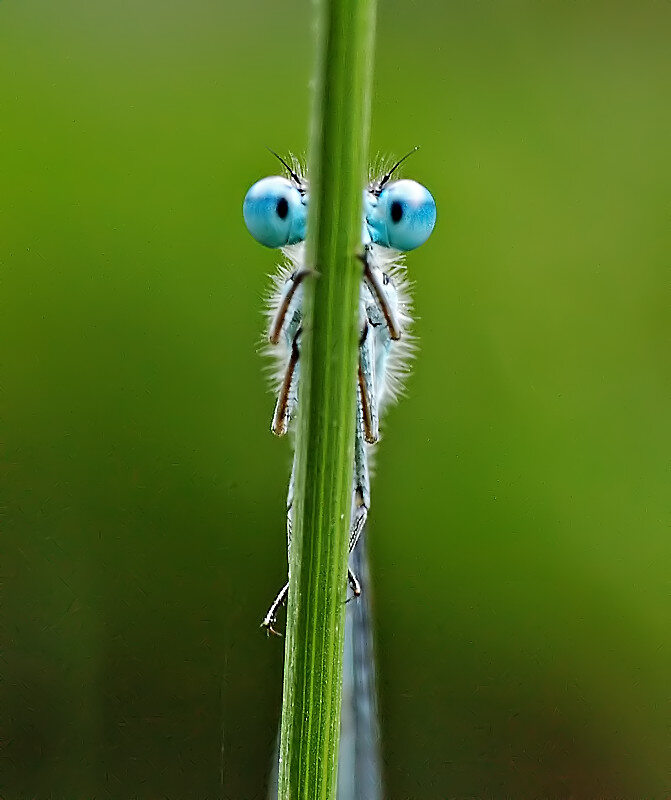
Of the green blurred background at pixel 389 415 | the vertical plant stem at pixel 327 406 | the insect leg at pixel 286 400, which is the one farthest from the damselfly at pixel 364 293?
the green blurred background at pixel 389 415

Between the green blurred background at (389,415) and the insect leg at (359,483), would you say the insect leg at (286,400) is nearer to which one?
the insect leg at (359,483)

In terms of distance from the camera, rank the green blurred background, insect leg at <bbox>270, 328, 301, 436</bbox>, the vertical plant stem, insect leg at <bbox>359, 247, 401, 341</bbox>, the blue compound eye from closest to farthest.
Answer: the vertical plant stem
insect leg at <bbox>359, 247, 401, 341</bbox>
insect leg at <bbox>270, 328, 301, 436</bbox>
the blue compound eye
the green blurred background

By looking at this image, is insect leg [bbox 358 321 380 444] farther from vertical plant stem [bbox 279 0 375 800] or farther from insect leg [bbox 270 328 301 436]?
vertical plant stem [bbox 279 0 375 800]

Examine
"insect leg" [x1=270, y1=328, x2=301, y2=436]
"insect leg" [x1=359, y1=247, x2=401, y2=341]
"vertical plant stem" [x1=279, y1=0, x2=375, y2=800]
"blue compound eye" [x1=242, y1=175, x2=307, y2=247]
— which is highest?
"blue compound eye" [x1=242, y1=175, x2=307, y2=247]

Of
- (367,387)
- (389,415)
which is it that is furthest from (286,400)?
(389,415)

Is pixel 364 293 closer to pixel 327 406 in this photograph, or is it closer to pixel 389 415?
pixel 327 406

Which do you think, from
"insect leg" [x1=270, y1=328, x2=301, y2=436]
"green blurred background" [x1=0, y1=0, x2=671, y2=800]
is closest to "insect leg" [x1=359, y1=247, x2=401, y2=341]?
"insect leg" [x1=270, y1=328, x2=301, y2=436]
